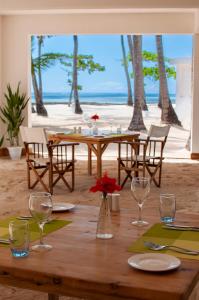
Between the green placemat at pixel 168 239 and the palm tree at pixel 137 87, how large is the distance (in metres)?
11.0

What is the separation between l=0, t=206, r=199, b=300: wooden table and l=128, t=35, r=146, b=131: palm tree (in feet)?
36.7

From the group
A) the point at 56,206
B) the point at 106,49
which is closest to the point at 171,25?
the point at 56,206

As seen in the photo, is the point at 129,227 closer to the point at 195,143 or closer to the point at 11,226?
the point at 11,226

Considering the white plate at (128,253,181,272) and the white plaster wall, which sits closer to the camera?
the white plate at (128,253,181,272)

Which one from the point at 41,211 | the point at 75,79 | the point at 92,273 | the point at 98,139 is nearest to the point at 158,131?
the point at 98,139

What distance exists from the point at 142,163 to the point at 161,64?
677 centimetres

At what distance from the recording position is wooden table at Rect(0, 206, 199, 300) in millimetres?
1650

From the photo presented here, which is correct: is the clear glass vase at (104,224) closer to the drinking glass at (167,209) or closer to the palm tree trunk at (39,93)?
the drinking glass at (167,209)

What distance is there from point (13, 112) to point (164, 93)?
4.95m

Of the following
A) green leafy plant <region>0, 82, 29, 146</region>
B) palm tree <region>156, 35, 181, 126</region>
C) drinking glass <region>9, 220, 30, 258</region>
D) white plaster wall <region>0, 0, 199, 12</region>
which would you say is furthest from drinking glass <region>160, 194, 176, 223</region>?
palm tree <region>156, 35, 181, 126</region>

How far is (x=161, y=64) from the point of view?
13.2 m

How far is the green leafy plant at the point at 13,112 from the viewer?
9.87m

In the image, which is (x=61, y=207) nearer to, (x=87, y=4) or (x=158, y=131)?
(x=158, y=131)

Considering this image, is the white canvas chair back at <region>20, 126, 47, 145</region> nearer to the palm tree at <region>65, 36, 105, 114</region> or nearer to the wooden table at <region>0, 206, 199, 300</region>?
the wooden table at <region>0, 206, 199, 300</region>
